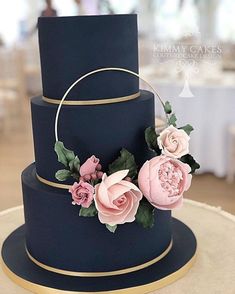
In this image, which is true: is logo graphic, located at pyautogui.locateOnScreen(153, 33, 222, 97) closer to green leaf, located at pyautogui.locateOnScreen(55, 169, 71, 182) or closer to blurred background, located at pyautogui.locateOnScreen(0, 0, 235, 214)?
blurred background, located at pyautogui.locateOnScreen(0, 0, 235, 214)

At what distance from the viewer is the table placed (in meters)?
0.94

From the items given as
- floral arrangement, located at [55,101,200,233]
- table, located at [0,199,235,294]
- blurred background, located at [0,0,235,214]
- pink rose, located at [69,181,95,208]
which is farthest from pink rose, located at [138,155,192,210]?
blurred background, located at [0,0,235,214]

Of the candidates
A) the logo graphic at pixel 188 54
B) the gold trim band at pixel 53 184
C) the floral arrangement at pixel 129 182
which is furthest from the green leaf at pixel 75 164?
the logo graphic at pixel 188 54

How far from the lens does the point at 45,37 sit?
0.92 meters

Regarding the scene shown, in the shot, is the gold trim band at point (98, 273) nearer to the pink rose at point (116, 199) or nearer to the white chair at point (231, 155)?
the pink rose at point (116, 199)

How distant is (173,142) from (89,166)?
0.17 meters

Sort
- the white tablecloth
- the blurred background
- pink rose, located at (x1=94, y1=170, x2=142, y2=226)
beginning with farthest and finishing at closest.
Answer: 1. the white tablecloth
2. the blurred background
3. pink rose, located at (x1=94, y1=170, x2=142, y2=226)

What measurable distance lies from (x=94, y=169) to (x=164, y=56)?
1444 mm

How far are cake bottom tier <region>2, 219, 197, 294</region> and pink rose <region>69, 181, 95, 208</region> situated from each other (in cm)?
21

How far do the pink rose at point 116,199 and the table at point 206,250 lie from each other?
0.21m

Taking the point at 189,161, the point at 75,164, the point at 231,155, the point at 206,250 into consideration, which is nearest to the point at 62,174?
the point at 75,164

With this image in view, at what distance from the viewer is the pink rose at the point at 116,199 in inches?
31.8

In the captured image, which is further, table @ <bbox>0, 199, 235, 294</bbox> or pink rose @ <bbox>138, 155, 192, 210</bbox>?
table @ <bbox>0, 199, 235, 294</bbox>

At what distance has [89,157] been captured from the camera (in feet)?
3.02
